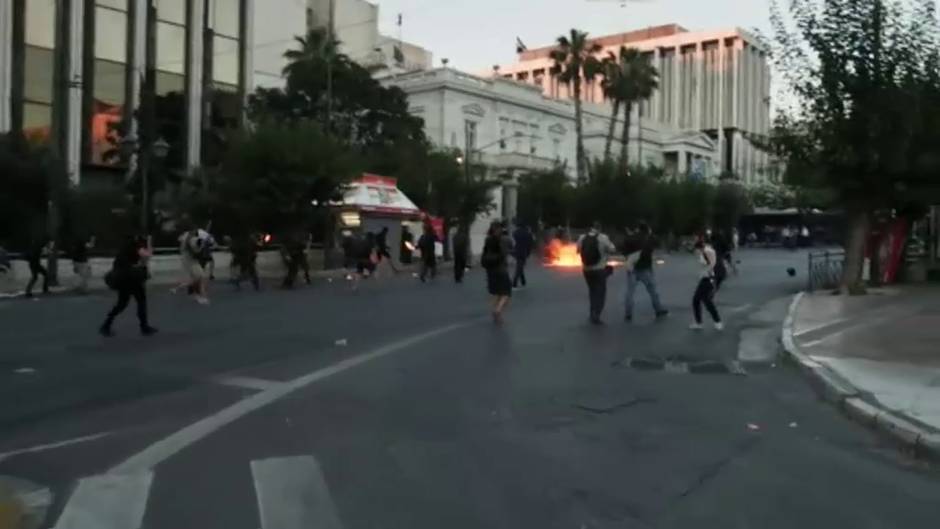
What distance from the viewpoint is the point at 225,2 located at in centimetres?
4850

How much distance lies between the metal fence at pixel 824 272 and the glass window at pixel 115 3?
97.9 feet

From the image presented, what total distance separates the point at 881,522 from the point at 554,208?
60516 mm

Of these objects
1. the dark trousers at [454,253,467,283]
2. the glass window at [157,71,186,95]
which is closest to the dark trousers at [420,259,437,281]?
the dark trousers at [454,253,467,283]

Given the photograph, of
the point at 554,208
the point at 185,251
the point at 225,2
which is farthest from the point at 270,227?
the point at 554,208

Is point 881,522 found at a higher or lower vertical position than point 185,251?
lower

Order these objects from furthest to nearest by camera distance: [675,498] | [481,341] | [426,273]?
[426,273]
[481,341]
[675,498]

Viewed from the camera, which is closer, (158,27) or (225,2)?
(158,27)

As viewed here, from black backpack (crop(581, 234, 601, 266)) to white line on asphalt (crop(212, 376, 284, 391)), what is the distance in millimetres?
7118

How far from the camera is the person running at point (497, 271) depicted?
17.1m

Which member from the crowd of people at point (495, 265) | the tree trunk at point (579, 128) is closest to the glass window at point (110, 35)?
the crowd of people at point (495, 265)

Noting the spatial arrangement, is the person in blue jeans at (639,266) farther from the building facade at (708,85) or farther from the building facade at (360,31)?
the building facade at (708,85)

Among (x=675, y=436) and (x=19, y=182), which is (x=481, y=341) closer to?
(x=675, y=436)

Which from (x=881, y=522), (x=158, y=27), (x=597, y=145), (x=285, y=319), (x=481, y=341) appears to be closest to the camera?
(x=881, y=522)

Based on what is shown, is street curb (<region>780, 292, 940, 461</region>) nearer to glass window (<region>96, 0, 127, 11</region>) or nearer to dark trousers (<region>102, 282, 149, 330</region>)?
dark trousers (<region>102, 282, 149, 330</region>)
